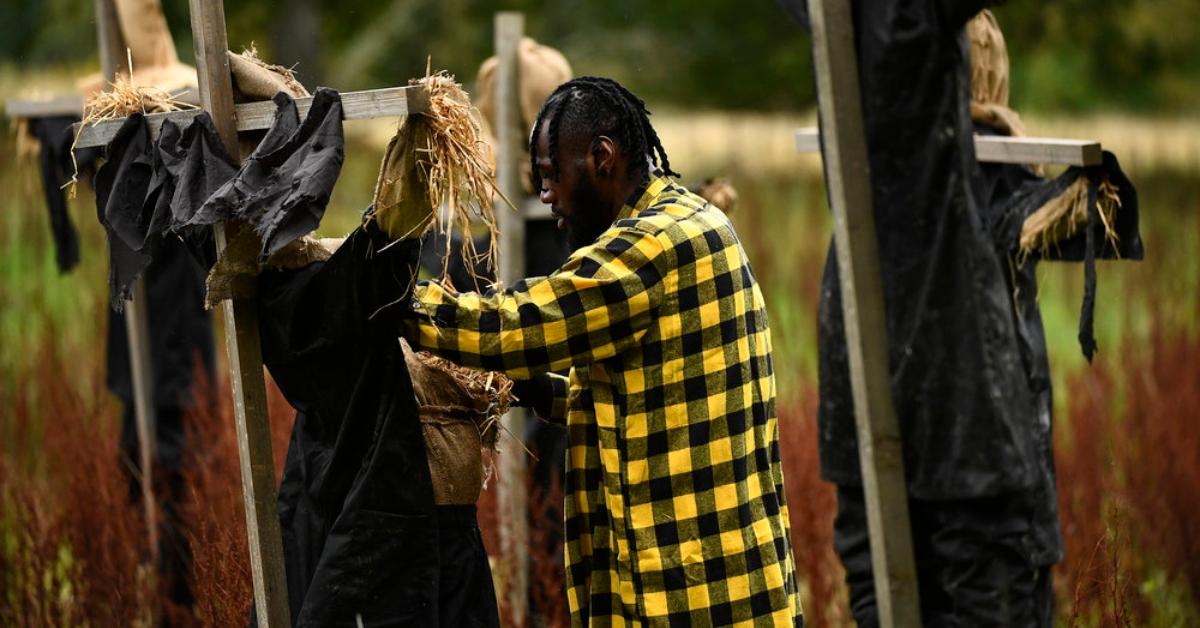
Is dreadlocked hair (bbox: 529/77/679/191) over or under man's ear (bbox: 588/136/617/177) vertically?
over

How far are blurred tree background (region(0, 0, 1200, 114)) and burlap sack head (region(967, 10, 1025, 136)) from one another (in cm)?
1030

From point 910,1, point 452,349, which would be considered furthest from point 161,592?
point 910,1

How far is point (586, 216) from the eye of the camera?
9.69 ft

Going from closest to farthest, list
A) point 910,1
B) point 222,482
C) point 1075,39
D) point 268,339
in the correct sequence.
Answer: point 268,339
point 910,1
point 222,482
point 1075,39

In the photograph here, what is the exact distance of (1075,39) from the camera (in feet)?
49.5

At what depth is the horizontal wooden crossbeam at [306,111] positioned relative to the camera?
100 inches

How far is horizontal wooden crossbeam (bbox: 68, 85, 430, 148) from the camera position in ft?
8.36

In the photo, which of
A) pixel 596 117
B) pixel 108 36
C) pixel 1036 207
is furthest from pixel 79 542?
pixel 1036 207

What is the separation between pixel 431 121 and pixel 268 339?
564mm

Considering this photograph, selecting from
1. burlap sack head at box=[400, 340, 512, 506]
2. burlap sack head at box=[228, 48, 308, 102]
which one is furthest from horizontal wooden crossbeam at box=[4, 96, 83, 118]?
burlap sack head at box=[400, 340, 512, 506]

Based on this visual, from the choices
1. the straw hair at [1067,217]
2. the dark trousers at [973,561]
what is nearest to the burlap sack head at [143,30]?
the straw hair at [1067,217]

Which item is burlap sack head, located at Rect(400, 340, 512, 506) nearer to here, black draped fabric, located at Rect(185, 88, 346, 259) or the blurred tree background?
black draped fabric, located at Rect(185, 88, 346, 259)

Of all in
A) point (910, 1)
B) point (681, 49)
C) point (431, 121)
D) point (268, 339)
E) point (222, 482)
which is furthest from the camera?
point (681, 49)

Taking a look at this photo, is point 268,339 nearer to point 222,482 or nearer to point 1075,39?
point 222,482
